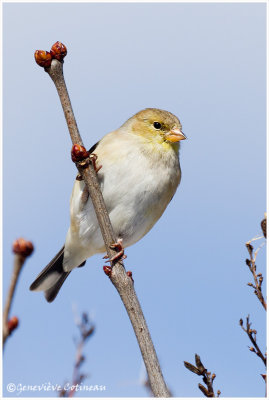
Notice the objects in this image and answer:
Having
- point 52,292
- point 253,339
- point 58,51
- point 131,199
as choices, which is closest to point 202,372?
point 253,339

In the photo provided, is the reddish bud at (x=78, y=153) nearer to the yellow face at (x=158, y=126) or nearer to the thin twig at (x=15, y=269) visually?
the thin twig at (x=15, y=269)

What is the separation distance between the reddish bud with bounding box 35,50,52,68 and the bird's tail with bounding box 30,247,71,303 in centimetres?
300

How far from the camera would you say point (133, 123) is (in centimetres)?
468

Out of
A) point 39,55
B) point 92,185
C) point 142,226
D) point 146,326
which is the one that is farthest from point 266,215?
point 142,226

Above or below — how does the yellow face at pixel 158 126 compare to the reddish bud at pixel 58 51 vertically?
above

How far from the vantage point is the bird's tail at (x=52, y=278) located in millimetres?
5020

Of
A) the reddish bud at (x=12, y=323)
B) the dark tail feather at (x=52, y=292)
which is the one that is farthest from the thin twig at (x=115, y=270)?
the dark tail feather at (x=52, y=292)

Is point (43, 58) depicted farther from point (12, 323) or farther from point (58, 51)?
point (12, 323)

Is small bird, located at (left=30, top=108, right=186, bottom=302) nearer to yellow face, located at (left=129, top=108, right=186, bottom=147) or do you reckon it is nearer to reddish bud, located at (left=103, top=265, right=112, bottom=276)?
yellow face, located at (left=129, top=108, right=186, bottom=147)

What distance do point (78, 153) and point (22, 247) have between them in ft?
5.25

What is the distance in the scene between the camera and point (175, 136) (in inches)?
175

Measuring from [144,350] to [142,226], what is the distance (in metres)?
2.25

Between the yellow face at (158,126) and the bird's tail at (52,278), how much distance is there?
159 centimetres

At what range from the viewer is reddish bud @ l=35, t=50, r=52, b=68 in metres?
2.38
